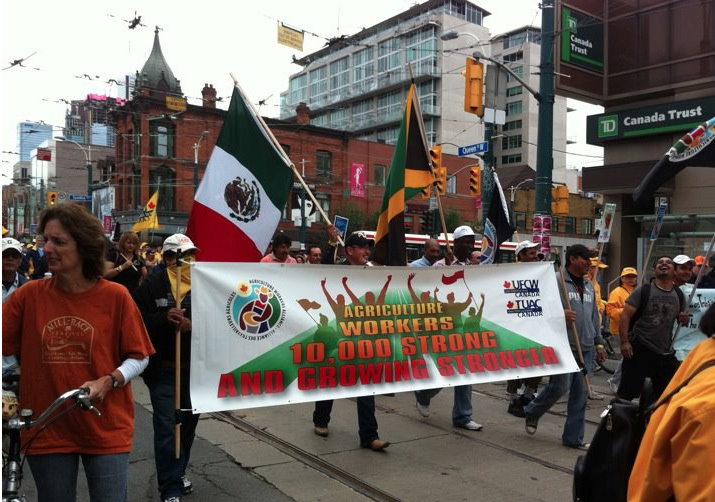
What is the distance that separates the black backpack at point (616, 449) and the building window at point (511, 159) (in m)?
92.9

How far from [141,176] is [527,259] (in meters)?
42.4

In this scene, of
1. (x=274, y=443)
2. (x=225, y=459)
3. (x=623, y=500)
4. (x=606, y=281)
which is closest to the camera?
(x=623, y=500)

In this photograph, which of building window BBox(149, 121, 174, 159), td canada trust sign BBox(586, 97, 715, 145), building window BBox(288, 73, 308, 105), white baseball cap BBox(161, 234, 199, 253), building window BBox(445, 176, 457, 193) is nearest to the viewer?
white baseball cap BBox(161, 234, 199, 253)

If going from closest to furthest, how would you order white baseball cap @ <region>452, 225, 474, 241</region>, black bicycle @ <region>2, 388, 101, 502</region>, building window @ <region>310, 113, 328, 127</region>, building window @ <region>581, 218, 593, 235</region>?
1. black bicycle @ <region>2, 388, 101, 502</region>
2. white baseball cap @ <region>452, 225, 474, 241</region>
3. building window @ <region>581, 218, 593, 235</region>
4. building window @ <region>310, 113, 328, 127</region>

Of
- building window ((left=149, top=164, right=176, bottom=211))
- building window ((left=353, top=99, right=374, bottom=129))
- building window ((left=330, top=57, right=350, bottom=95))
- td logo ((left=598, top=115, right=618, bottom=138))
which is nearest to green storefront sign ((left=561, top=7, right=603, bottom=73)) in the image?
td logo ((left=598, top=115, right=618, bottom=138))

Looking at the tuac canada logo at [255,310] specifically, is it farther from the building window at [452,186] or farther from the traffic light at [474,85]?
the building window at [452,186]

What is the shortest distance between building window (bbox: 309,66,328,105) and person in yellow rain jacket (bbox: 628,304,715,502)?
313 ft

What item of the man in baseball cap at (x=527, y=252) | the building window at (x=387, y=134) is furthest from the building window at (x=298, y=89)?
the man in baseball cap at (x=527, y=252)

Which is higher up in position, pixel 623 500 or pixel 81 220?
pixel 81 220

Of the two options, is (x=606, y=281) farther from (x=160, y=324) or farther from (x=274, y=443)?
(x=160, y=324)

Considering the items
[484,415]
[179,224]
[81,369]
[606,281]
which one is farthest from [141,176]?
[81,369]

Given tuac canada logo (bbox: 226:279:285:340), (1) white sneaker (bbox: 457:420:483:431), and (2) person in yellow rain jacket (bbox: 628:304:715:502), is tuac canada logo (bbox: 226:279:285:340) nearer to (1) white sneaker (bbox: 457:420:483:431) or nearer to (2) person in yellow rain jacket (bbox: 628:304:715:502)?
(1) white sneaker (bbox: 457:420:483:431)

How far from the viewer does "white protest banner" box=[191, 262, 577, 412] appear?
487 cm

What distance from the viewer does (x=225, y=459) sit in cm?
562
